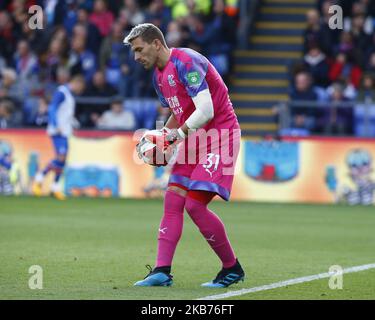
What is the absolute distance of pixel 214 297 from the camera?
835cm

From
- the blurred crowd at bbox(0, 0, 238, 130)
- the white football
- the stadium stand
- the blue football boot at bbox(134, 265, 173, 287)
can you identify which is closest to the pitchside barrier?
the stadium stand

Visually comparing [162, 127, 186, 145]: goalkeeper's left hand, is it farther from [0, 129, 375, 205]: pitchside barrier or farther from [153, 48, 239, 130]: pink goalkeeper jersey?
[0, 129, 375, 205]: pitchside barrier

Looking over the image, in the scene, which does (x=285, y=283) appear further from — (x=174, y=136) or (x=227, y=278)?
(x=174, y=136)

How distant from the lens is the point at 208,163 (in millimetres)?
9055

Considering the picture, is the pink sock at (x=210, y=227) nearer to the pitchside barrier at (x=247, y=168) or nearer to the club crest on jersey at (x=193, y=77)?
the club crest on jersey at (x=193, y=77)

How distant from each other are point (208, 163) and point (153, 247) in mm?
3583

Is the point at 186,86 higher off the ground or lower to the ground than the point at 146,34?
lower

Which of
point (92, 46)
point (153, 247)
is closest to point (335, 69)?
point (92, 46)

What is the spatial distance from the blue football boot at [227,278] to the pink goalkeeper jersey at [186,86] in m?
1.17

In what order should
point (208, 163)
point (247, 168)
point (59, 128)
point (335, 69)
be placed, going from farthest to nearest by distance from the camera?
1. point (335, 69)
2. point (247, 168)
3. point (59, 128)
4. point (208, 163)

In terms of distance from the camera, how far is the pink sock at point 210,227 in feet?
29.7

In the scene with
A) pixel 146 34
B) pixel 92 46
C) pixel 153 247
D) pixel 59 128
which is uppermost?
pixel 92 46

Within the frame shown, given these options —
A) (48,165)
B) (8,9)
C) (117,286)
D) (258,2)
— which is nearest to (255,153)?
(48,165)
